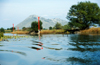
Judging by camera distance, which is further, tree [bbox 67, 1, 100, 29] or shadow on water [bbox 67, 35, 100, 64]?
tree [bbox 67, 1, 100, 29]

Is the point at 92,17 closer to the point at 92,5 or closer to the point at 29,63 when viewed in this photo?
the point at 92,5

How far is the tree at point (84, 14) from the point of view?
47.4 m

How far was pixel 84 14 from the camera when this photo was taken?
157 feet

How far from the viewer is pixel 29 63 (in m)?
6.73

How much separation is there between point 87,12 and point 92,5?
3488 mm

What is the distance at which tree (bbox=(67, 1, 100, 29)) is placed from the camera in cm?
4738

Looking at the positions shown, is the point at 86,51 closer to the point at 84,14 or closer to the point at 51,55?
the point at 51,55

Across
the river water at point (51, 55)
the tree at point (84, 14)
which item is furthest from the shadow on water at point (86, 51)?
the tree at point (84, 14)

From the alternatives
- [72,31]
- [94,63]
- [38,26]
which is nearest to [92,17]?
[72,31]

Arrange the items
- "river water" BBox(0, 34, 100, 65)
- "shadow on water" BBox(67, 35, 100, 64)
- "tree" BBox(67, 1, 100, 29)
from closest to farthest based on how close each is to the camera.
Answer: "river water" BBox(0, 34, 100, 65) < "shadow on water" BBox(67, 35, 100, 64) < "tree" BBox(67, 1, 100, 29)

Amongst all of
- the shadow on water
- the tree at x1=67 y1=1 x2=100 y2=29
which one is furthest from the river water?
the tree at x1=67 y1=1 x2=100 y2=29

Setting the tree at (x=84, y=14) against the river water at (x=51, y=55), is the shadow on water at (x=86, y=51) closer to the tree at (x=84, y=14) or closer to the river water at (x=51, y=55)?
the river water at (x=51, y=55)

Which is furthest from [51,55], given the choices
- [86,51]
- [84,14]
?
[84,14]

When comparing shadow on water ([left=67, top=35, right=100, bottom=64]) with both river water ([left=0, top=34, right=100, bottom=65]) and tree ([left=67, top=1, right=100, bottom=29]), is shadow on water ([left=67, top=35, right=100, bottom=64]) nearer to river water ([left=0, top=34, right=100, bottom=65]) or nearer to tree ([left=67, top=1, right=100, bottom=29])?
river water ([left=0, top=34, right=100, bottom=65])
